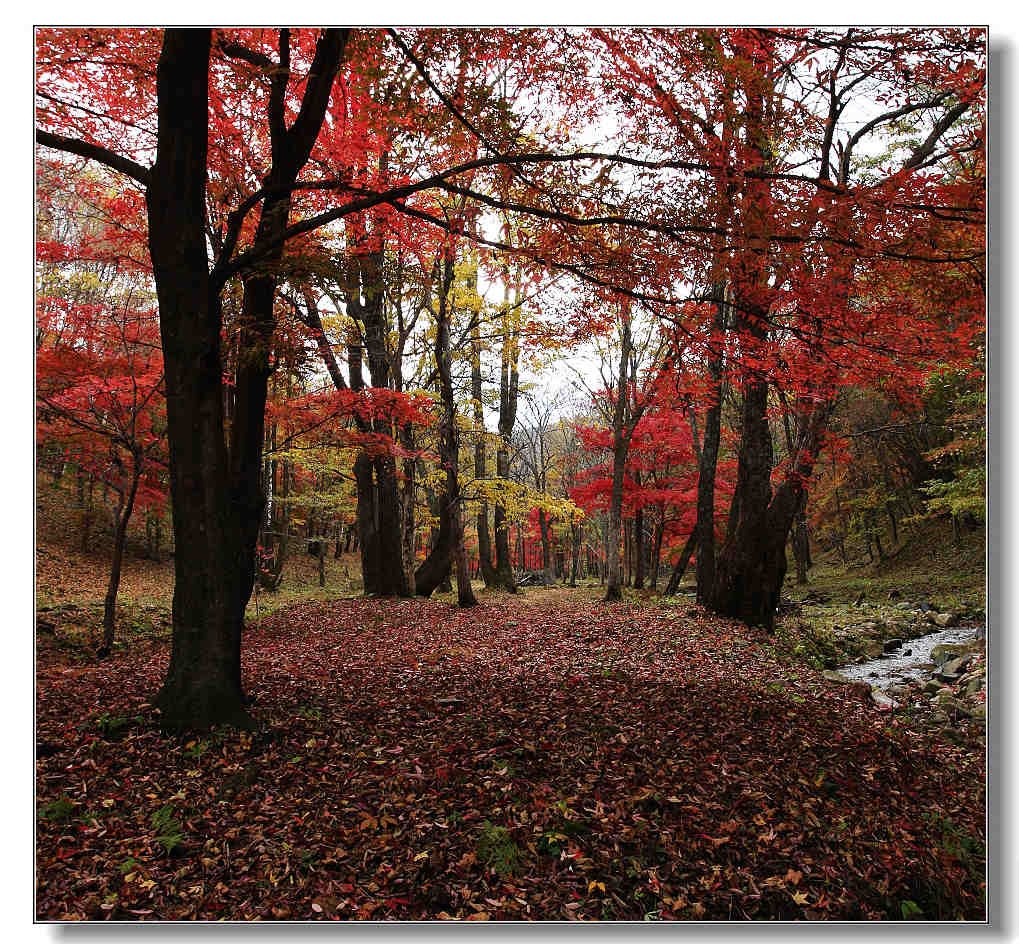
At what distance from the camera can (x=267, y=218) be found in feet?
12.2

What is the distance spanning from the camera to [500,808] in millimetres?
2689

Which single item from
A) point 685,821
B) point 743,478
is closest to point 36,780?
point 685,821

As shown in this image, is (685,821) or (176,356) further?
(176,356)

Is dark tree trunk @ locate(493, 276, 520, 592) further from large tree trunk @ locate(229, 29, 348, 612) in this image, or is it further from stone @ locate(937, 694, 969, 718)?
stone @ locate(937, 694, 969, 718)

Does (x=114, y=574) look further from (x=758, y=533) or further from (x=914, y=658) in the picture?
(x=914, y=658)

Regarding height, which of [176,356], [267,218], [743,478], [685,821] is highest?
[267,218]

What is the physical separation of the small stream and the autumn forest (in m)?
0.09

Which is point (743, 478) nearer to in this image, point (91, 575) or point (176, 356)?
point (176, 356)

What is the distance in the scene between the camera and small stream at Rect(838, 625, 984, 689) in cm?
624

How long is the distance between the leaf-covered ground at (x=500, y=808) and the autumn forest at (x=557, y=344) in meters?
0.02

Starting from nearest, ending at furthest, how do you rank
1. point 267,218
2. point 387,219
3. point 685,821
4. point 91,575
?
point 685,821 → point 267,218 → point 387,219 → point 91,575

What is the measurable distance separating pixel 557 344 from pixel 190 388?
4.38m

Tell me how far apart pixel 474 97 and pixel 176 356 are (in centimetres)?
229

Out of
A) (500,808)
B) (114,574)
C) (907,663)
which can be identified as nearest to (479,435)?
(114,574)
